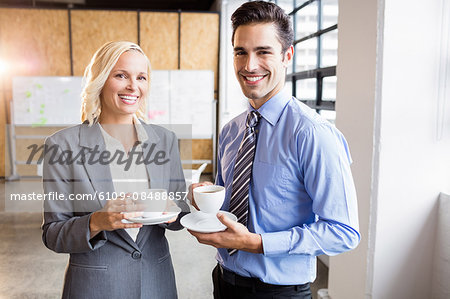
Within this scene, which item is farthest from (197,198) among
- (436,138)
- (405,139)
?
(436,138)

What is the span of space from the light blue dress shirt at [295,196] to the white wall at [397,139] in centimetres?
87

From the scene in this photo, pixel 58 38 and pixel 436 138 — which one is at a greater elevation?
pixel 58 38

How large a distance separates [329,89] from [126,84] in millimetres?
2730

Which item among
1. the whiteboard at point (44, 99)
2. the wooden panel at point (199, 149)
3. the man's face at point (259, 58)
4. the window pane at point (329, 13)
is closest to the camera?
the man's face at point (259, 58)

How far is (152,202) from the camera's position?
3.77 feet

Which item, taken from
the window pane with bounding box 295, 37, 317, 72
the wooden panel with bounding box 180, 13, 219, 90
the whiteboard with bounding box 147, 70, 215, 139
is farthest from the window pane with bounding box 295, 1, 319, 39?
the wooden panel with bounding box 180, 13, 219, 90

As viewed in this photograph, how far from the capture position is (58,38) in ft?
22.9

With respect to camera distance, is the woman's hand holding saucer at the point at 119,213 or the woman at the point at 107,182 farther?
the woman at the point at 107,182

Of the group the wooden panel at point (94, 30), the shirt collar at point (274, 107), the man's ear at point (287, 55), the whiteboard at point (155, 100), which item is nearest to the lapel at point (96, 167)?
the shirt collar at point (274, 107)

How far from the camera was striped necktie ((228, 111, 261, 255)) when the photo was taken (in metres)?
1.26

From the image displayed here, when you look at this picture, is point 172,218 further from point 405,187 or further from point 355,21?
point 355,21

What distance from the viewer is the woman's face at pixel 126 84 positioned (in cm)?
132

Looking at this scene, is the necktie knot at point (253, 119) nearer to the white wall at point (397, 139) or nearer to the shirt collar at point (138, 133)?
the shirt collar at point (138, 133)

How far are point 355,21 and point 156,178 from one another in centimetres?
146
